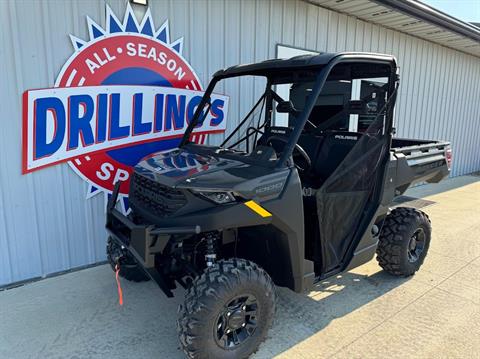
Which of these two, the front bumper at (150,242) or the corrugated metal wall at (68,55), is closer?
the front bumper at (150,242)

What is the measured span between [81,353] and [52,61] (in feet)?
8.13

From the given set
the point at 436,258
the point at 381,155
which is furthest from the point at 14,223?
the point at 436,258

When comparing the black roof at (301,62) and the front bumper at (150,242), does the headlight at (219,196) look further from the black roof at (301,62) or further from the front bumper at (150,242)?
the black roof at (301,62)

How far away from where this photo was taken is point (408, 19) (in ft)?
19.4

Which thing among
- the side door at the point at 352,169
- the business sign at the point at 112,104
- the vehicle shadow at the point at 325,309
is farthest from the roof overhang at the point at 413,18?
the vehicle shadow at the point at 325,309

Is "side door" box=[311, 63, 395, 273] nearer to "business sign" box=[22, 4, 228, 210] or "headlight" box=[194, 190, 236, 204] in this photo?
"headlight" box=[194, 190, 236, 204]

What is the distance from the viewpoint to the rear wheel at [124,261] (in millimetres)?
2611

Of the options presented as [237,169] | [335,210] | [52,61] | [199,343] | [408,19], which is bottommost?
[199,343]

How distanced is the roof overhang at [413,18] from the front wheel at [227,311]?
14.2ft

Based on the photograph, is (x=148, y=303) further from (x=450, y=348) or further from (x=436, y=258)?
(x=436, y=258)

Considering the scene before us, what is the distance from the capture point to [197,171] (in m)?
2.33

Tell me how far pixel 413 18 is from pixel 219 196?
5.29 meters

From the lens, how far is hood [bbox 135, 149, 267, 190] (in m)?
2.19

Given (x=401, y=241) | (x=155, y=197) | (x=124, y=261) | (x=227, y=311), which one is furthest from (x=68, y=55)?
(x=401, y=241)
